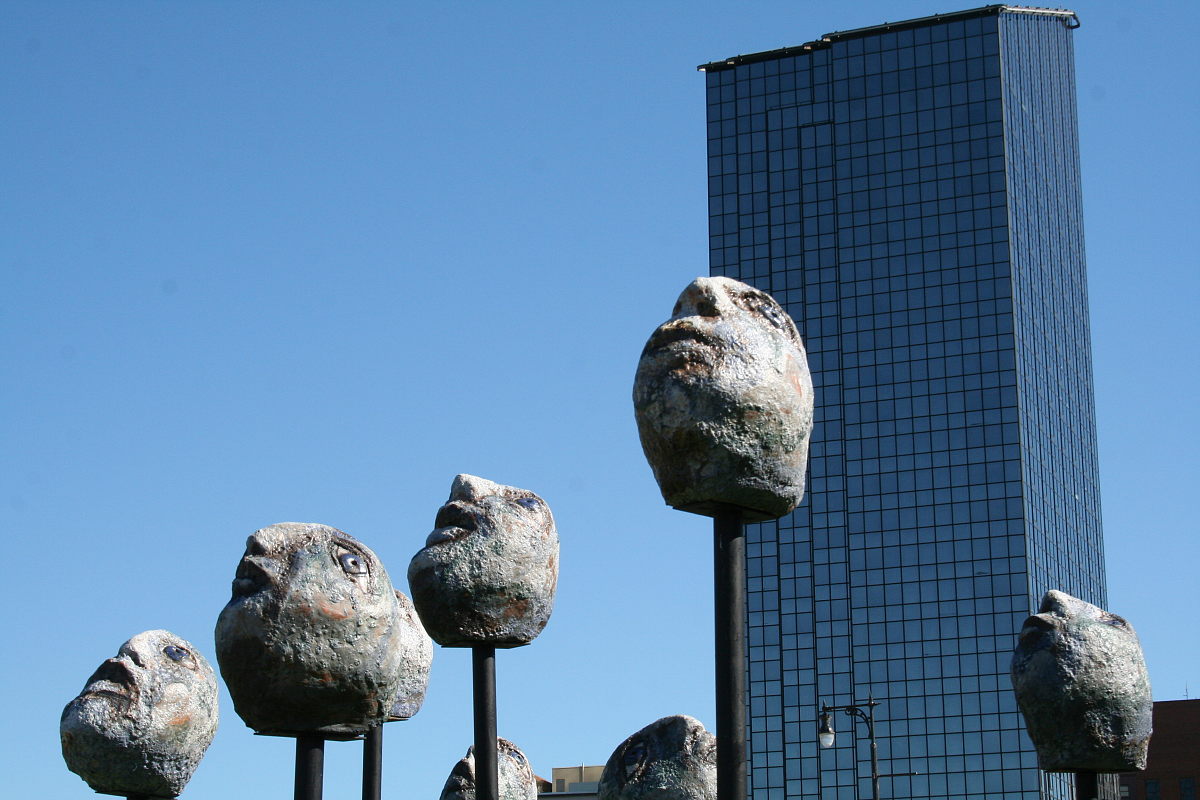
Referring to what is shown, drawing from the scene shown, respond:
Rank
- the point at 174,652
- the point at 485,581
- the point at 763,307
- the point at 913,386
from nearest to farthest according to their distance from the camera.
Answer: the point at 763,307, the point at 485,581, the point at 174,652, the point at 913,386

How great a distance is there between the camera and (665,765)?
17.3 metres

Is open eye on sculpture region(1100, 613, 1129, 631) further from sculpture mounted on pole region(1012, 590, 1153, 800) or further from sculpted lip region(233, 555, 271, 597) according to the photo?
sculpted lip region(233, 555, 271, 597)

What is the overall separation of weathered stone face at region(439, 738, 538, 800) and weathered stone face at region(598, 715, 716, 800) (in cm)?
297

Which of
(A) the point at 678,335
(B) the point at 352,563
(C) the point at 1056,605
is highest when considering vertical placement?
(A) the point at 678,335

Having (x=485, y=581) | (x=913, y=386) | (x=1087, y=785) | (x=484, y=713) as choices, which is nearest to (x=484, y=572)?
(x=485, y=581)

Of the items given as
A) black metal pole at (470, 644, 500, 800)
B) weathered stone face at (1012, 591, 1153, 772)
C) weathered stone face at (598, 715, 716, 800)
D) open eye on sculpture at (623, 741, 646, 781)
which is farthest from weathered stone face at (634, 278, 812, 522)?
black metal pole at (470, 644, 500, 800)

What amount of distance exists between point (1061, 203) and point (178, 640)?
112 metres

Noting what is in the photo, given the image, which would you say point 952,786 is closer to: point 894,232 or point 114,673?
point 894,232

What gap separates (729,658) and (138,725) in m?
8.68

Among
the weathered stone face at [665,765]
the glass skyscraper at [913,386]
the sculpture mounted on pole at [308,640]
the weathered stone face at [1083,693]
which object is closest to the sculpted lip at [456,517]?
the weathered stone face at [665,765]

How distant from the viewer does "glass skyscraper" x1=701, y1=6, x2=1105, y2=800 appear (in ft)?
347

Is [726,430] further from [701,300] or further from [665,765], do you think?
[665,765]

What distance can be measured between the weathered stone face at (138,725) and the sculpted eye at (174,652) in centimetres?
1

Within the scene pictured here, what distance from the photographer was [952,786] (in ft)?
338
